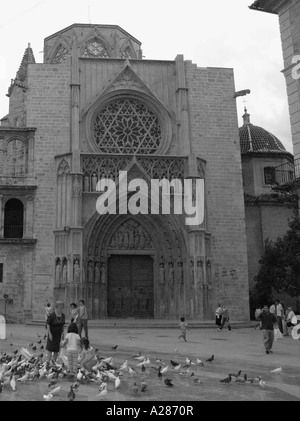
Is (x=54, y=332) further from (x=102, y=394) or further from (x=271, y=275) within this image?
(x=271, y=275)

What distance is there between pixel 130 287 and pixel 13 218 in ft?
Answer: 23.6

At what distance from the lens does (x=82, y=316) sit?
13.5m

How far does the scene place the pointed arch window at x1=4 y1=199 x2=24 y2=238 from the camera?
24922 millimetres

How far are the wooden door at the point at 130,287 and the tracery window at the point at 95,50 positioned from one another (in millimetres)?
17144

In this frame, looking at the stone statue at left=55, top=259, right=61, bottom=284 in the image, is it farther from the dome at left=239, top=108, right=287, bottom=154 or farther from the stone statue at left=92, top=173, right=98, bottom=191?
the dome at left=239, top=108, right=287, bottom=154

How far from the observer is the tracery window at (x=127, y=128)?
2611cm

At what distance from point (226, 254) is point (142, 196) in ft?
17.6

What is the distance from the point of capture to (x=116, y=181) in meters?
24.2

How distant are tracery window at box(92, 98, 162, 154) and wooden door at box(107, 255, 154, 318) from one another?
5.97m

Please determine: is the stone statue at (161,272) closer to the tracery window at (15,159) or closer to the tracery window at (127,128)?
the tracery window at (127,128)

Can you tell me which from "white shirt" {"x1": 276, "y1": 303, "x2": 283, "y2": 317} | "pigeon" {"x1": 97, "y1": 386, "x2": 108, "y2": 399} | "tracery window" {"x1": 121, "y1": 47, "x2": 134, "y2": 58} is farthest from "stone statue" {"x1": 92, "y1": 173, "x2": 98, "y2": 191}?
"pigeon" {"x1": 97, "y1": 386, "x2": 108, "y2": 399}

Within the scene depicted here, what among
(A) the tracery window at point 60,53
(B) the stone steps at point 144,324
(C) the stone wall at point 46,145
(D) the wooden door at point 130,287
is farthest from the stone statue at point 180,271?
(A) the tracery window at point 60,53


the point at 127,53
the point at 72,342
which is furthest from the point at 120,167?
the point at 72,342
